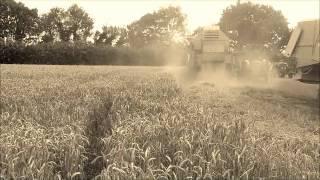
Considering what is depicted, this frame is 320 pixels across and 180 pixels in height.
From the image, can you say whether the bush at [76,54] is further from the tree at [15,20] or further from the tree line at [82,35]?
the tree at [15,20]

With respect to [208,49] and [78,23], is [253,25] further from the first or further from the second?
[208,49]

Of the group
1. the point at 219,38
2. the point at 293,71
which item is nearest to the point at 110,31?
the point at 219,38

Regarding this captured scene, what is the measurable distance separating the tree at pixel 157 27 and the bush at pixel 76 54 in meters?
35.7

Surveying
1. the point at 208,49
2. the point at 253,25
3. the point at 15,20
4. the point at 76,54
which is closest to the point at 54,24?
the point at 15,20

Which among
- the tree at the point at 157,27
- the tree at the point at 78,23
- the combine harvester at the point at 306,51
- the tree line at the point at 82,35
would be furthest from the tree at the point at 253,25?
the combine harvester at the point at 306,51

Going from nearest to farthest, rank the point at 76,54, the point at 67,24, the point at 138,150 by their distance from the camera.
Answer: the point at 138,150 < the point at 76,54 < the point at 67,24

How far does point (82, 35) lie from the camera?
7800 cm

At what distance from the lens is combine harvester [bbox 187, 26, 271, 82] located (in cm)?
2630

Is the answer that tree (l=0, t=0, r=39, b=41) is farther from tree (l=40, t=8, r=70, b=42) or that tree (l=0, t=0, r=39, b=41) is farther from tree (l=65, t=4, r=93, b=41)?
tree (l=65, t=4, r=93, b=41)

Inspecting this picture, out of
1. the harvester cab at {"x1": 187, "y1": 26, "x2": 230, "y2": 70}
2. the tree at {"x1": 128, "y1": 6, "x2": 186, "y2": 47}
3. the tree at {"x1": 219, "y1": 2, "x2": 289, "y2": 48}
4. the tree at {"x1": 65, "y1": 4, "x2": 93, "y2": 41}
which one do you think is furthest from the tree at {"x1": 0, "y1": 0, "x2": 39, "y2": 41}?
the tree at {"x1": 128, "y1": 6, "x2": 186, "y2": 47}

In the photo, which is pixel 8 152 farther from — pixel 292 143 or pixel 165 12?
pixel 165 12

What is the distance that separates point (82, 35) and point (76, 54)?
20.8 m

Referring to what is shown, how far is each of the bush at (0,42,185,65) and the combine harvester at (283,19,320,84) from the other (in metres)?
29.7

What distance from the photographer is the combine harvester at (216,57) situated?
86.3ft
